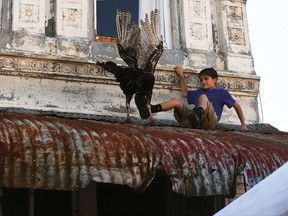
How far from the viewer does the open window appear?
30.4 ft

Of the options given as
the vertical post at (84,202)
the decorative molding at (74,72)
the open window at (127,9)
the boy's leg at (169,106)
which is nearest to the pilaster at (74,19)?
the open window at (127,9)

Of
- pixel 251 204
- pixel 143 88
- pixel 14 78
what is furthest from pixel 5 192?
pixel 251 204

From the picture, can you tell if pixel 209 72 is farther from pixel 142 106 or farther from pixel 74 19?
pixel 74 19

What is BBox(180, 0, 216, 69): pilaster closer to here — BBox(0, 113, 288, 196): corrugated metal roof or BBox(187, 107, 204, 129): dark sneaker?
BBox(187, 107, 204, 129): dark sneaker

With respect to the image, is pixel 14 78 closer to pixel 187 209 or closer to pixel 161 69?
pixel 161 69

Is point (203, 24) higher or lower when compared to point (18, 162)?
higher

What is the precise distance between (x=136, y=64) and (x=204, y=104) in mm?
941

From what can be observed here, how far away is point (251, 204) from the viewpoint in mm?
3314

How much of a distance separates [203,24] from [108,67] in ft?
7.40

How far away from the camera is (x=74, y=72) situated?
8.40 meters

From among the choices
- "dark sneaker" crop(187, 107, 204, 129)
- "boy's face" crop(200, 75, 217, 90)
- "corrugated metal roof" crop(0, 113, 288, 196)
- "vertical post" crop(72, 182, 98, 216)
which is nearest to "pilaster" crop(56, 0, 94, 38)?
"boy's face" crop(200, 75, 217, 90)

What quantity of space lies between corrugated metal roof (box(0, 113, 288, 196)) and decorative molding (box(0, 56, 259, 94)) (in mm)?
1317

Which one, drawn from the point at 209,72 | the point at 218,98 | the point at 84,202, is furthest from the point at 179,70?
the point at 84,202

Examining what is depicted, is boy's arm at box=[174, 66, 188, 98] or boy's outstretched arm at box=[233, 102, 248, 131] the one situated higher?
boy's arm at box=[174, 66, 188, 98]
